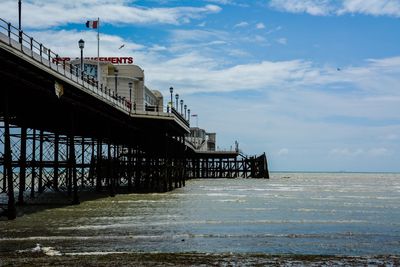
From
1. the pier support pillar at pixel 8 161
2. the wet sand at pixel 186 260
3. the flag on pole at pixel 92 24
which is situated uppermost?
the flag on pole at pixel 92 24

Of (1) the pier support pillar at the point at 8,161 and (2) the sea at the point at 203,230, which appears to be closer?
(2) the sea at the point at 203,230

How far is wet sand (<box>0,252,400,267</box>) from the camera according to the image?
13.8 meters

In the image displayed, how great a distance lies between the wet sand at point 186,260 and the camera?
45.2ft

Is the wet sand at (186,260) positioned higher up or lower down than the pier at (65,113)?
lower down

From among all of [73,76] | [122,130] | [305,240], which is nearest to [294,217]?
[305,240]

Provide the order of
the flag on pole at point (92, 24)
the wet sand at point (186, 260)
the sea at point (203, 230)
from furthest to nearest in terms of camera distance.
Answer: the flag on pole at point (92, 24) → the sea at point (203, 230) → the wet sand at point (186, 260)

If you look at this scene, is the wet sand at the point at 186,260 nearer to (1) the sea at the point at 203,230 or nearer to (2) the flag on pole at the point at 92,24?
(1) the sea at the point at 203,230

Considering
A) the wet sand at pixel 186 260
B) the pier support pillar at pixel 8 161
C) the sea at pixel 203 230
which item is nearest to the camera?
the wet sand at pixel 186 260

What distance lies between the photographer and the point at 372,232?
21594mm

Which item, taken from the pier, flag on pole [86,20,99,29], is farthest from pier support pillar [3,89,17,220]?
flag on pole [86,20,99,29]

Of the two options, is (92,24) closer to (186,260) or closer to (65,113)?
(65,113)

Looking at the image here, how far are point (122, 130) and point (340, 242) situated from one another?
115 feet

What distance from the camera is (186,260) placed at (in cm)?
1426

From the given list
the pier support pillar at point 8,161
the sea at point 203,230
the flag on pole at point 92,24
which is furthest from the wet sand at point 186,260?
the flag on pole at point 92,24
